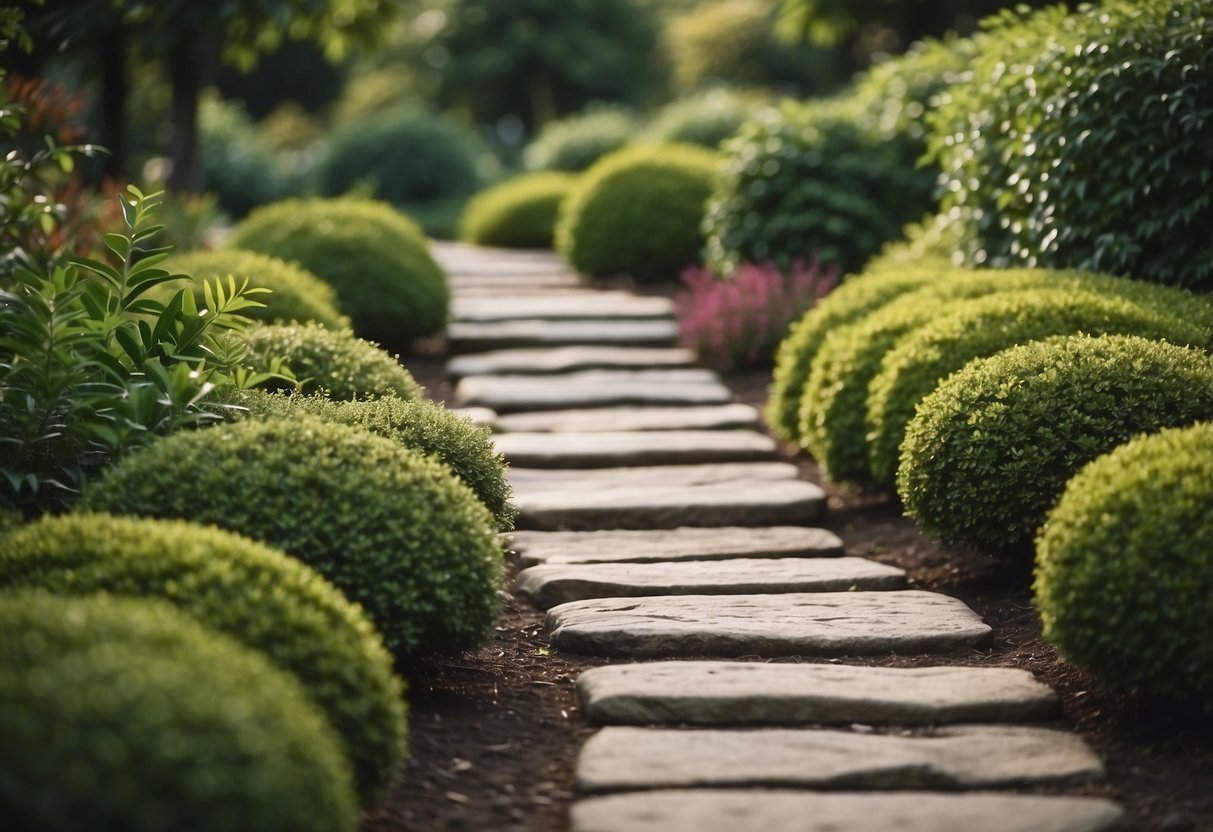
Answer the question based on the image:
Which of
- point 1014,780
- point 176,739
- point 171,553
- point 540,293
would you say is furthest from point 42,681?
point 540,293

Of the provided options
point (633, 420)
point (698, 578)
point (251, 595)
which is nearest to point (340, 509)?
point (251, 595)

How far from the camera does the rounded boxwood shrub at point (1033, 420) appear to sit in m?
4.55

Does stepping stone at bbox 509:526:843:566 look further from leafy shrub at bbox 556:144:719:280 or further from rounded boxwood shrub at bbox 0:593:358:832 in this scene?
leafy shrub at bbox 556:144:719:280

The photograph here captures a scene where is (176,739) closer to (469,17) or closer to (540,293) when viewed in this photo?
(540,293)

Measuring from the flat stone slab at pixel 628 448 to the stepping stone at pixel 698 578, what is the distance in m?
1.41

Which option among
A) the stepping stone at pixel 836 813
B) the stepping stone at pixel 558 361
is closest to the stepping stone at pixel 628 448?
the stepping stone at pixel 558 361

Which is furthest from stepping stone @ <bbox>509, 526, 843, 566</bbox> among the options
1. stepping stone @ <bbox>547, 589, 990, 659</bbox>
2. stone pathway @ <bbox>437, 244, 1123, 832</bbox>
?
stepping stone @ <bbox>547, 589, 990, 659</bbox>

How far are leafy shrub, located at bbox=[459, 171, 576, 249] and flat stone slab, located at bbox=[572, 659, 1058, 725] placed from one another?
10889mm

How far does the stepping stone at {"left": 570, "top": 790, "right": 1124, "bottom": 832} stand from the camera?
9.85ft

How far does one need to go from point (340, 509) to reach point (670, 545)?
2142mm

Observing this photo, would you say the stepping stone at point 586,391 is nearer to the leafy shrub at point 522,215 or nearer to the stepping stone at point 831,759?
the stepping stone at point 831,759

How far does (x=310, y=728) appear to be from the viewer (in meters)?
2.59

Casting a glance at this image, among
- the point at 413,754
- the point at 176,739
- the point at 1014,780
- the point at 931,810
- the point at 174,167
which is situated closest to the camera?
the point at 176,739

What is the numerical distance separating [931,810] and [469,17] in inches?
1270
